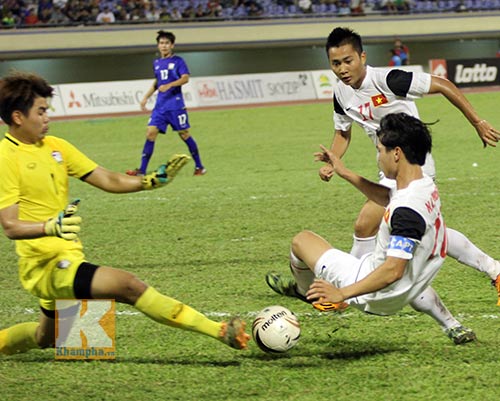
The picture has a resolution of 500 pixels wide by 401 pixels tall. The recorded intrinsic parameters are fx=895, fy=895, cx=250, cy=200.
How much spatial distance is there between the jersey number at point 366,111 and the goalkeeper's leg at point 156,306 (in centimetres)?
232

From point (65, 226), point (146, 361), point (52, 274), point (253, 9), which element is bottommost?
point (146, 361)

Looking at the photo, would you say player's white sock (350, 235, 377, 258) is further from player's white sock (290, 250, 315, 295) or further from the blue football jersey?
the blue football jersey

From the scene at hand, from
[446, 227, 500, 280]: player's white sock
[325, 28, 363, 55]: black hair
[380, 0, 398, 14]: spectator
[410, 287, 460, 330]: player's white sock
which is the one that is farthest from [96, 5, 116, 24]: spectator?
[410, 287, 460, 330]: player's white sock

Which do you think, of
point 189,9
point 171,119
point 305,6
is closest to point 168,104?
point 171,119

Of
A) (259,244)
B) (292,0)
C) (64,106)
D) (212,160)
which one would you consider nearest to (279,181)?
(212,160)

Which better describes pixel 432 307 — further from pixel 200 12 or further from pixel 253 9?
pixel 253 9

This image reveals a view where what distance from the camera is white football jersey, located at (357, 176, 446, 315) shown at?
14.3 feet

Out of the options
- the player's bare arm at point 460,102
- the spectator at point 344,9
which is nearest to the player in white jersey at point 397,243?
the player's bare arm at point 460,102

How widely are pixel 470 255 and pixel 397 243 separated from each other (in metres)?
1.69

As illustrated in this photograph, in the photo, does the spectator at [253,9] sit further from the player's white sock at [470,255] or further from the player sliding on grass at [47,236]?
the player sliding on grass at [47,236]

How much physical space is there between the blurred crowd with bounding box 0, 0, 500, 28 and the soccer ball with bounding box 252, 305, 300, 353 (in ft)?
96.4

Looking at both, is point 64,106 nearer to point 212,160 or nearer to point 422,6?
point 212,160

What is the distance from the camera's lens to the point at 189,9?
116 ft

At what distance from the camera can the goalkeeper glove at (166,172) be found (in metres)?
4.95
